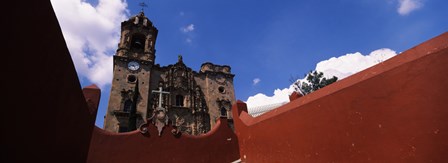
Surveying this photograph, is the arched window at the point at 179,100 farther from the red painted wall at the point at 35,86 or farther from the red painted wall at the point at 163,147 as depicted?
the red painted wall at the point at 35,86

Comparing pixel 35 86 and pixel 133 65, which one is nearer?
pixel 35 86

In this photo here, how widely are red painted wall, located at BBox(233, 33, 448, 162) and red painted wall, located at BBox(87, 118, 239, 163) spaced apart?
3.16m

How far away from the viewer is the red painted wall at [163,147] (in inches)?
266

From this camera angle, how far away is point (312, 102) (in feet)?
16.1

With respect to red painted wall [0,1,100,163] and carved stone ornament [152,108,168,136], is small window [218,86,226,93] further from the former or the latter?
red painted wall [0,1,100,163]

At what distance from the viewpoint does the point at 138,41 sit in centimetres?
2312

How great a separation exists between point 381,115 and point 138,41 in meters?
22.8

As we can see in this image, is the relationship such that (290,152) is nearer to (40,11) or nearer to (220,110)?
(40,11)

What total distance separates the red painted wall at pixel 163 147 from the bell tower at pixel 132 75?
9.95 meters

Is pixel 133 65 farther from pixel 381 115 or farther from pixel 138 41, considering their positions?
pixel 381 115

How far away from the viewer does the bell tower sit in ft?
57.8

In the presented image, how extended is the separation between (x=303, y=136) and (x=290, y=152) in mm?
589

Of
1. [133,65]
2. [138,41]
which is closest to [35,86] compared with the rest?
[133,65]

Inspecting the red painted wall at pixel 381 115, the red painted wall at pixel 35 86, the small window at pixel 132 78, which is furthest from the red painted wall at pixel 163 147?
the small window at pixel 132 78
